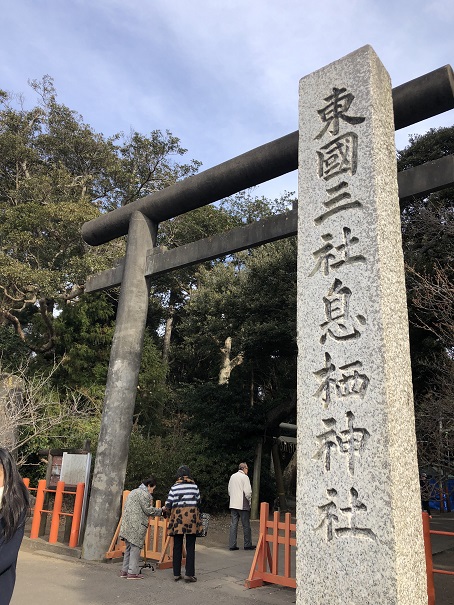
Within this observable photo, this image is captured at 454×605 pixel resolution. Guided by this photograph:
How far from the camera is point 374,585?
2.76 metres

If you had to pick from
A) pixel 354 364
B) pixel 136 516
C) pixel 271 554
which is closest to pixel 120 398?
pixel 136 516

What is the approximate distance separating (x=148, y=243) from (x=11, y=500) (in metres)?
5.84

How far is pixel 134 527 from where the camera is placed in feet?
19.5

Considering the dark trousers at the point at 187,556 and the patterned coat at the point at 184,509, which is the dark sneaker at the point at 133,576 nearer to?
the dark trousers at the point at 187,556

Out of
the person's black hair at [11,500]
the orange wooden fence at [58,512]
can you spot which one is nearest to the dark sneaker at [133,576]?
the orange wooden fence at [58,512]

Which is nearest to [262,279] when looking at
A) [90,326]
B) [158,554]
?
[90,326]

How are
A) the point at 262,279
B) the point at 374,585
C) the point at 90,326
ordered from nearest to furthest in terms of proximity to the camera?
the point at 374,585 → the point at 262,279 → the point at 90,326

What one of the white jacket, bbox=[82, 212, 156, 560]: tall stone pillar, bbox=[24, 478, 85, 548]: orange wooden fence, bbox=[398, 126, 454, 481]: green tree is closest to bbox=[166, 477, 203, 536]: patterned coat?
bbox=[82, 212, 156, 560]: tall stone pillar

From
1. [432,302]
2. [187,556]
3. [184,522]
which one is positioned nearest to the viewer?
[184,522]

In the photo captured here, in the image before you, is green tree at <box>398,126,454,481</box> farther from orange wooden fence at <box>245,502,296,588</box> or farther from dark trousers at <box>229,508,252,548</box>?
orange wooden fence at <box>245,502,296,588</box>

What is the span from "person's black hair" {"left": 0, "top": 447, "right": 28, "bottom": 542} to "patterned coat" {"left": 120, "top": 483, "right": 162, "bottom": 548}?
154 inches

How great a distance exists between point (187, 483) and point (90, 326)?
11.1 meters

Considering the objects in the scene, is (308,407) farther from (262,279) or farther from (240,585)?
(262,279)

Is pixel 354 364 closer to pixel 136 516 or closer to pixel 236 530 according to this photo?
pixel 136 516
